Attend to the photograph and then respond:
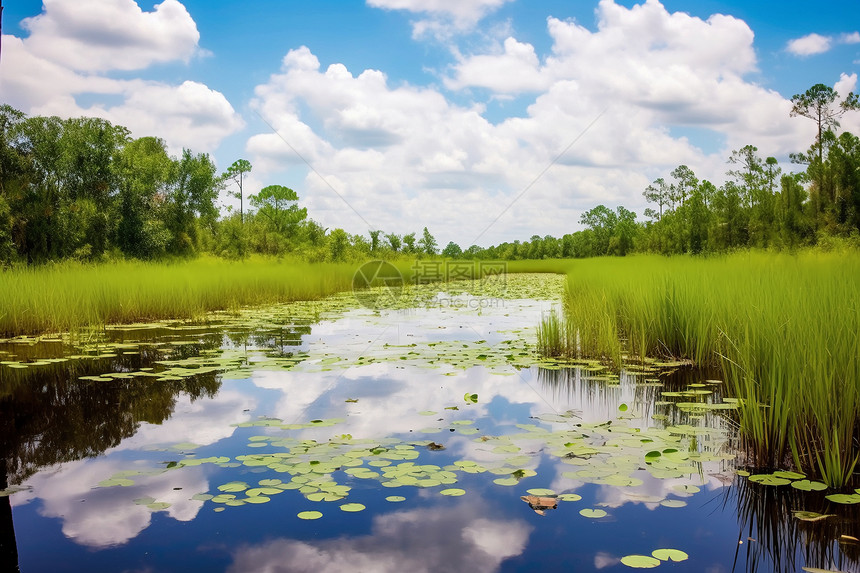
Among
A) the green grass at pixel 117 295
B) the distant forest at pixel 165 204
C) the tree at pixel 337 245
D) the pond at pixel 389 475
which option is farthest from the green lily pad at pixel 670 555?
the tree at pixel 337 245

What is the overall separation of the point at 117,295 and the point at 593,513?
10589 mm

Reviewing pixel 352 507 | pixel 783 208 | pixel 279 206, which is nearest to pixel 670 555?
pixel 352 507

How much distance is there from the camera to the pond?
102 inches

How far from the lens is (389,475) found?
341 centimetres

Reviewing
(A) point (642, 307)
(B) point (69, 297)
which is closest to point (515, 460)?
(A) point (642, 307)

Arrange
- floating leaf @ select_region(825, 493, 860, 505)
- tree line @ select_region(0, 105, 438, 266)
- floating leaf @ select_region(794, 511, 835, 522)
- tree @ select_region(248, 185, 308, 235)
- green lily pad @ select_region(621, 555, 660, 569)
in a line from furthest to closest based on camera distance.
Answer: tree @ select_region(248, 185, 308, 235) → tree line @ select_region(0, 105, 438, 266) → floating leaf @ select_region(825, 493, 860, 505) → floating leaf @ select_region(794, 511, 835, 522) → green lily pad @ select_region(621, 555, 660, 569)

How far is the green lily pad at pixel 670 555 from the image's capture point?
2496mm

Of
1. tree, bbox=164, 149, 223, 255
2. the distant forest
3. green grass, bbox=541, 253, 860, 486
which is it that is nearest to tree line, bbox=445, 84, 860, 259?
the distant forest

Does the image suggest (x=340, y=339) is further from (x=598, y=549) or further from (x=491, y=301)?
(x=491, y=301)

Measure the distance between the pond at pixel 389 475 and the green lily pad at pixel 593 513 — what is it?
0.01 metres

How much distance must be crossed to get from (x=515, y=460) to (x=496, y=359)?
11.8 ft

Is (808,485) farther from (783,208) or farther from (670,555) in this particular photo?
(783,208)

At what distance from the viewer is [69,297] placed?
31.7 feet

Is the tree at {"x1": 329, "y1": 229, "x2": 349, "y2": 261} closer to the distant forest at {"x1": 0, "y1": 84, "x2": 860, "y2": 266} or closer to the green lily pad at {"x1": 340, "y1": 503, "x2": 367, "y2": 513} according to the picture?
the distant forest at {"x1": 0, "y1": 84, "x2": 860, "y2": 266}
